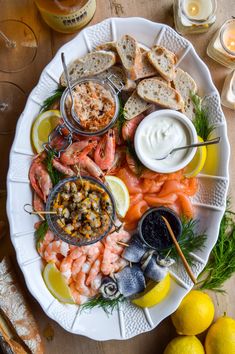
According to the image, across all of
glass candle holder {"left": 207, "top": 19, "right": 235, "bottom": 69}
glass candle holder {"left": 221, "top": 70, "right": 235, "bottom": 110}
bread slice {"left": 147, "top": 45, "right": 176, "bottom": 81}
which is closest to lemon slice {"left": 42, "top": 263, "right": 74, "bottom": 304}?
bread slice {"left": 147, "top": 45, "right": 176, "bottom": 81}

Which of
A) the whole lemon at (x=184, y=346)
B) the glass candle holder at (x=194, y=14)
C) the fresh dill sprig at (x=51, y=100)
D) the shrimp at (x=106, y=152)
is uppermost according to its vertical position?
the glass candle holder at (x=194, y=14)

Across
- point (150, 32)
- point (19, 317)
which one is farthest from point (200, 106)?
point (19, 317)

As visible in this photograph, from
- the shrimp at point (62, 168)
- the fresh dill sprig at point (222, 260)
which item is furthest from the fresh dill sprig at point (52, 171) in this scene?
the fresh dill sprig at point (222, 260)

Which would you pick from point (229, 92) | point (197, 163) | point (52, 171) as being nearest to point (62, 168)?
point (52, 171)

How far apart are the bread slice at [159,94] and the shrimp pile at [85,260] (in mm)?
567

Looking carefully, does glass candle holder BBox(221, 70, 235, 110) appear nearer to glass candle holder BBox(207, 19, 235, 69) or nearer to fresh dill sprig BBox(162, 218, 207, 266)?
glass candle holder BBox(207, 19, 235, 69)

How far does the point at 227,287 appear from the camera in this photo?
233cm

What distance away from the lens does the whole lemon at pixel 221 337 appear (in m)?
2.18

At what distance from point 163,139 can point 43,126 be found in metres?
0.50

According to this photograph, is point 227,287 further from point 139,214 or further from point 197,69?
point 197,69

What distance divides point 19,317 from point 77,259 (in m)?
0.34

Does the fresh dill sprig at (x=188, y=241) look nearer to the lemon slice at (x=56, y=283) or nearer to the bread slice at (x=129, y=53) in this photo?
the lemon slice at (x=56, y=283)

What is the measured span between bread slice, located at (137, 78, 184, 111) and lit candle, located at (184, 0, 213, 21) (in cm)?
34

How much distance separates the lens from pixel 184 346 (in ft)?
7.24
